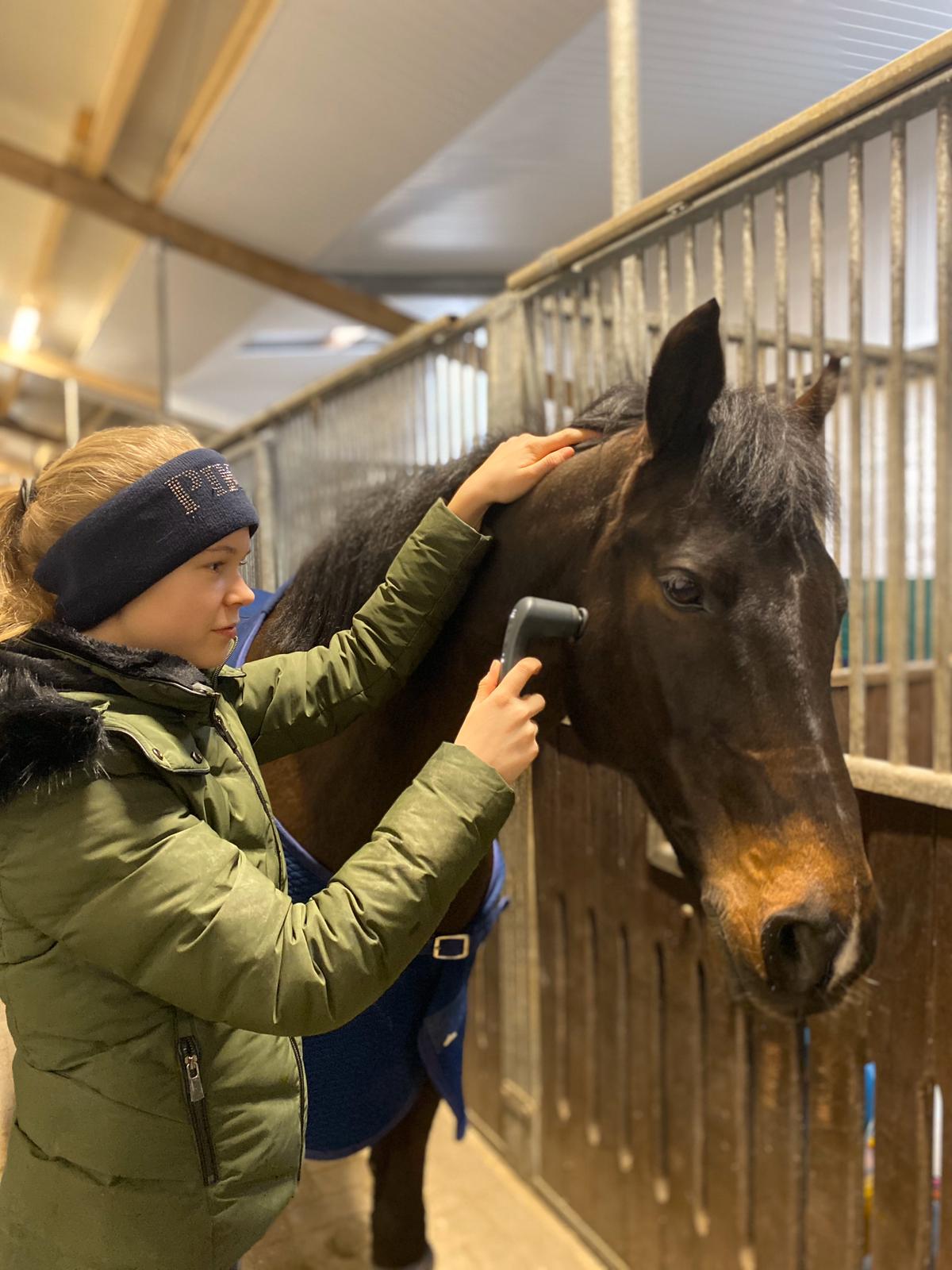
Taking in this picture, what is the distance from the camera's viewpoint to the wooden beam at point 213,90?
2228 mm

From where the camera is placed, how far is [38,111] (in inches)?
127

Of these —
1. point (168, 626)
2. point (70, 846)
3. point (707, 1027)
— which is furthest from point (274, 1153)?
point (707, 1027)

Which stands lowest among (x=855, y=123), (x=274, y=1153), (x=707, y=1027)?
(x=707, y=1027)

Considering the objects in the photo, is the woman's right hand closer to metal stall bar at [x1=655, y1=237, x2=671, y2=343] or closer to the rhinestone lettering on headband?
the rhinestone lettering on headband

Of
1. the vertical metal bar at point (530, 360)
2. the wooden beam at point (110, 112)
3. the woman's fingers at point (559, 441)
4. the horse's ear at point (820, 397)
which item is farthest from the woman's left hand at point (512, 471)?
the wooden beam at point (110, 112)

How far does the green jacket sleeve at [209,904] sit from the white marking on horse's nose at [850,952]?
329 mm

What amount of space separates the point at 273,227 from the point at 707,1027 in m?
3.10

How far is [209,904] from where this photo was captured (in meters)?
0.59

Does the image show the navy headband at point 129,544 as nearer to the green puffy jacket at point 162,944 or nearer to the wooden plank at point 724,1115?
the green puffy jacket at point 162,944

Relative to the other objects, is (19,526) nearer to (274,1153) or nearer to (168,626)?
(168,626)

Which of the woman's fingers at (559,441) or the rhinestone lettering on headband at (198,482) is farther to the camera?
the woman's fingers at (559,441)

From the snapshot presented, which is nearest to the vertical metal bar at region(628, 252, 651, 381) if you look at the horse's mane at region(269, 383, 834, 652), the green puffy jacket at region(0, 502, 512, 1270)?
the horse's mane at region(269, 383, 834, 652)

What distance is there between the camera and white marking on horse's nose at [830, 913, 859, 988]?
0.70 metres

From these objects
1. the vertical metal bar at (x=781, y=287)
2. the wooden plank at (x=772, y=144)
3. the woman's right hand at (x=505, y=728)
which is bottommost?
the woman's right hand at (x=505, y=728)
